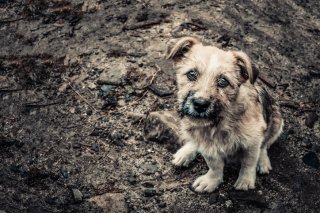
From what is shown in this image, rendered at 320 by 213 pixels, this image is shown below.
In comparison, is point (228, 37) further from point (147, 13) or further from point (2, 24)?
point (2, 24)

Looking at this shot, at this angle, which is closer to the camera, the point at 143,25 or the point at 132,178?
the point at 132,178

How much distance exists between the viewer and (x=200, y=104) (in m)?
5.23

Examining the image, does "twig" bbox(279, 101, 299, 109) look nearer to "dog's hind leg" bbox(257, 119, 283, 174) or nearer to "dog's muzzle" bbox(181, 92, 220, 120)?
"dog's hind leg" bbox(257, 119, 283, 174)

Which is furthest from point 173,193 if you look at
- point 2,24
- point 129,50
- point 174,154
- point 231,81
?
point 2,24

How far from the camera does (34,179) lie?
21.2 feet

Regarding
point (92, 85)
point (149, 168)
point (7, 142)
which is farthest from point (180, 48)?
point (7, 142)

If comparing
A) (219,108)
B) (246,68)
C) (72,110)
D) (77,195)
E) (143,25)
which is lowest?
(77,195)

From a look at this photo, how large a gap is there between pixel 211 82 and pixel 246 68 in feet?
1.39

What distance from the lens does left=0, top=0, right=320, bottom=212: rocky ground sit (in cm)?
620

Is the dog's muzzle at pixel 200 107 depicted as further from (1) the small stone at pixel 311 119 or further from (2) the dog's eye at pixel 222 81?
(1) the small stone at pixel 311 119

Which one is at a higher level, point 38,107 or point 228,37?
point 228,37

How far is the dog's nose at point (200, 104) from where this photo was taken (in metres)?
5.21

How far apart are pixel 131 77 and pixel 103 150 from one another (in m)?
1.38

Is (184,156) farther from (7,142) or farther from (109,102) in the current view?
(7,142)
